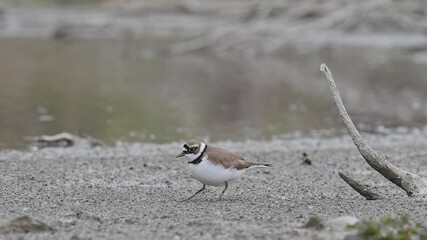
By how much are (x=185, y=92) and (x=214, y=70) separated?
4853 millimetres

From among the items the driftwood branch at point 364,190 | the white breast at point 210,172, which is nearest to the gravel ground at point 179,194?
the driftwood branch at point 364,190

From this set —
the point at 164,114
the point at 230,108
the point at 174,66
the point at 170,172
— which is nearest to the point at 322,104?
the point at 230,108

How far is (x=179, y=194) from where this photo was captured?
10.7 metres

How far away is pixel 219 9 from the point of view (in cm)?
3422

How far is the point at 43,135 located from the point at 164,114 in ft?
12.6

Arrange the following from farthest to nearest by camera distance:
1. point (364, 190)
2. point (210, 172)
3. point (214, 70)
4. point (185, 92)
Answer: point (214, 70) → point (185, 92) → point (364, 190) → point (210, 172)

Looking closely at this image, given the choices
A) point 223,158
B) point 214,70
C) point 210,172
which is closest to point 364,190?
point 223,158

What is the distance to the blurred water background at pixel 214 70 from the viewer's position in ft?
61.1

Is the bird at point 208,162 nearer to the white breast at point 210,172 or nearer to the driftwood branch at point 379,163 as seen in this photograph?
the white breast at point 210,172

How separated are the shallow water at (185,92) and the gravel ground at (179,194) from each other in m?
2.03

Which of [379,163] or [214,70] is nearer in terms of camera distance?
[379,163]

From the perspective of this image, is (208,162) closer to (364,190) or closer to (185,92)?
(364,190)

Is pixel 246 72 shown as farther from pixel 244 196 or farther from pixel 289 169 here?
pixel 244 196

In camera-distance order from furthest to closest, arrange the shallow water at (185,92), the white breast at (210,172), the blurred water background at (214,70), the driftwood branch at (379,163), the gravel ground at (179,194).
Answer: the blurred water background at (214,70), the shallow water at (185,92), the driftwood branch at (379,163), the white breast at (210,172), the gravel ground at (179,194)
